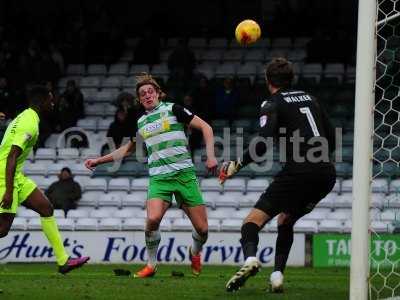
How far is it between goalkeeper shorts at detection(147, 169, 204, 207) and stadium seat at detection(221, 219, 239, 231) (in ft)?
17.8

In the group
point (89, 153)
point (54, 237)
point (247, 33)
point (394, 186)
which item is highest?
point (247, 33)

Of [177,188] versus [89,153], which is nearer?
[177,188]

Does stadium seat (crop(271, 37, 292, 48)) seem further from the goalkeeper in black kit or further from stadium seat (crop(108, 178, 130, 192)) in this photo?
the goalkeeper in black kit

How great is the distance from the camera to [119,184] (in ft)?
63.0

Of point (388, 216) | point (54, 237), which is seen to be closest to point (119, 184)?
point (388, 216)

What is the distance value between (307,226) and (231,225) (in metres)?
1.19

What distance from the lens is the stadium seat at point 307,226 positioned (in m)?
16.6

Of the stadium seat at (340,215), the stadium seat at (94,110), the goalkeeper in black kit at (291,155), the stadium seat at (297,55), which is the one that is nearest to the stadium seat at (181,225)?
the stadium seat at (340,215)

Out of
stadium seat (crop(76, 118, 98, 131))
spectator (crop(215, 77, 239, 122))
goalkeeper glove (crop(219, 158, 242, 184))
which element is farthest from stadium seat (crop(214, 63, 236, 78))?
goalkeeper glove (crop(219, 158, 242, 184))

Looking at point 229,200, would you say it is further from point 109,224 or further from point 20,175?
point 20,175

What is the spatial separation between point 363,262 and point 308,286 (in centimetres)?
229

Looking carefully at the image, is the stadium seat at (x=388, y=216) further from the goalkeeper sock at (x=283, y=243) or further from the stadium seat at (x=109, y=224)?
the stadium seat at (x=109, y=224)

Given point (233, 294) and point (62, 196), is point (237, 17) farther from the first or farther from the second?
point (233, 294)

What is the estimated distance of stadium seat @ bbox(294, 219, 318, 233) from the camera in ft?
54.3
